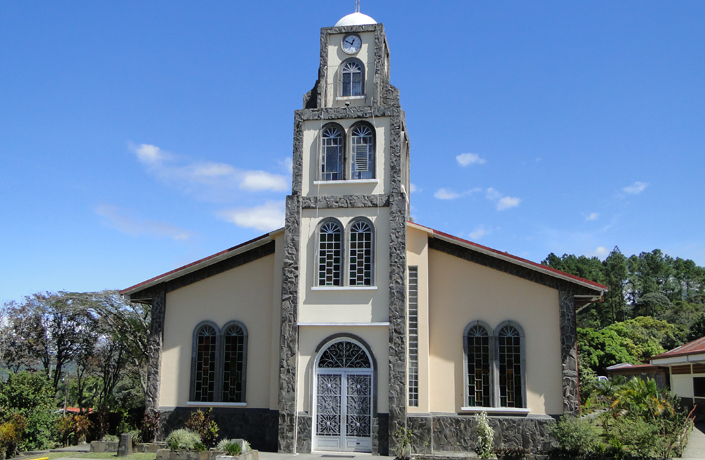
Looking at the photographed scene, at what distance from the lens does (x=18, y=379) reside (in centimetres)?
2006

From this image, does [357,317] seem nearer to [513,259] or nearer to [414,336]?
[414,336]

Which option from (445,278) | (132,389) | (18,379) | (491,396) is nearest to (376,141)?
(445,278)

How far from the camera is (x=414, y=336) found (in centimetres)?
1888

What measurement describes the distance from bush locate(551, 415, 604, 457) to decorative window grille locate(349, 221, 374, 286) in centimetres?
686

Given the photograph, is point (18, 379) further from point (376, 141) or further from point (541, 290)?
point (541, 290)

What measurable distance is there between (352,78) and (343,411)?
1086 centimetres

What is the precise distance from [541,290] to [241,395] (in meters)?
10.1

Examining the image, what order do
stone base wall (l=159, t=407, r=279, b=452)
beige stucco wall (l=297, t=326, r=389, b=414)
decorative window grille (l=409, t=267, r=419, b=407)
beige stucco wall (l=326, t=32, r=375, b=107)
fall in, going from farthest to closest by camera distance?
beige stucco wall (l=326, t=32, r=375, b=107), stone base wall (l=159, t=407, r=279, b=452), decorative window grille (l=409, t=267, r=419, b=407), beige stucco wall (l=297, t=326, r=389, b=414)

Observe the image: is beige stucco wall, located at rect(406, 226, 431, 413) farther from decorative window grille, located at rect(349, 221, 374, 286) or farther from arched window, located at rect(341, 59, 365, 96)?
arched window, located at rect(341, 59, 365, 96)

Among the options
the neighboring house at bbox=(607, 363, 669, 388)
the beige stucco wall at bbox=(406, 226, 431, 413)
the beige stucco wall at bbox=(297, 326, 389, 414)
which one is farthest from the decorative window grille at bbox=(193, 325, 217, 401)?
the neighboring house at bbox=(607, 363, 669, 388)

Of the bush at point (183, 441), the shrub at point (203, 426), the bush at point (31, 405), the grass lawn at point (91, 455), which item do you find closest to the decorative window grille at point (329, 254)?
the shrub at point (203, 426)

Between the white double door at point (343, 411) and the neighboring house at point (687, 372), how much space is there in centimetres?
1478

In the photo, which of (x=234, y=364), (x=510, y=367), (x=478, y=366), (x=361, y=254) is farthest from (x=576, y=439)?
(x=234, y=364)

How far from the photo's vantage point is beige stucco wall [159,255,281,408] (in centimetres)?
1970
